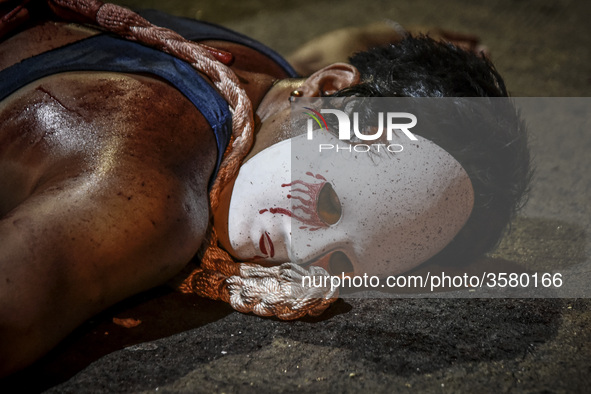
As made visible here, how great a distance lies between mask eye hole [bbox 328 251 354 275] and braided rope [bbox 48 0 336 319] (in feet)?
0.22

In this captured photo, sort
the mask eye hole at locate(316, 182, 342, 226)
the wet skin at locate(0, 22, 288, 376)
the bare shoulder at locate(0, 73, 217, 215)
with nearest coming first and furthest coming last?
the wet skin at locate(0, 22, 288, 376) < the bare shoulder at locate(0, 73, 217, 215) < the mask eye hole at locate(316, 182, 342, 226)

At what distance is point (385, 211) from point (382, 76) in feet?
1.18

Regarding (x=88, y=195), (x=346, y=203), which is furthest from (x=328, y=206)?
(x=88, y=195)

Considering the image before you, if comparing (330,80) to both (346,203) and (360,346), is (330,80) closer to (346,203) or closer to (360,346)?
(346,203)

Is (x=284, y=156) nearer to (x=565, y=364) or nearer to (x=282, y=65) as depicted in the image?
(x=282, y=65)

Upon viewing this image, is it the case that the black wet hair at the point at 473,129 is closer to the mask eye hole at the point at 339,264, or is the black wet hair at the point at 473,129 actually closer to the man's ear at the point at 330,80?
the man's ear at the point at 330,80

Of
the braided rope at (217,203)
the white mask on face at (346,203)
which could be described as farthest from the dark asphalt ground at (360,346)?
the white mask on face at (346,203)

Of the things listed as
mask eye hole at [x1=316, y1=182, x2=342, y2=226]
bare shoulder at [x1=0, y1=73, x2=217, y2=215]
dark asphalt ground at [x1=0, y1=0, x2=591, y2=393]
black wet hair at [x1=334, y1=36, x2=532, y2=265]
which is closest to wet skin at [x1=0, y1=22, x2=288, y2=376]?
bare shoulder at [x1=0, y1=73, x2=217, y2=215]

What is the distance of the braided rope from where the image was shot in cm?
116

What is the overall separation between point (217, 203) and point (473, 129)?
1.97ft

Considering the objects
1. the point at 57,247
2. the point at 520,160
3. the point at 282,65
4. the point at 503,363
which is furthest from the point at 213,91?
the point at 503,363

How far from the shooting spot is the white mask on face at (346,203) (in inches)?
46.3

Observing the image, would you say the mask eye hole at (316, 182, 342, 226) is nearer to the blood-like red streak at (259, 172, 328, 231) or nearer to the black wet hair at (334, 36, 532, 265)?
the blood-like red streak at (259, 172, 328, 231)

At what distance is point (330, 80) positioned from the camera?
4.53 ft
